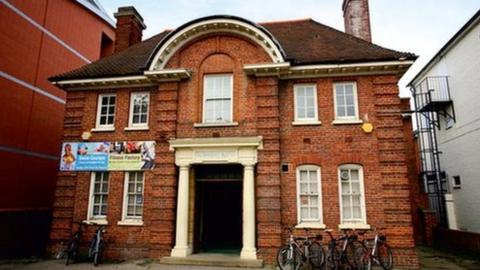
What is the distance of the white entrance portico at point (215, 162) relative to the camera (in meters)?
11.6

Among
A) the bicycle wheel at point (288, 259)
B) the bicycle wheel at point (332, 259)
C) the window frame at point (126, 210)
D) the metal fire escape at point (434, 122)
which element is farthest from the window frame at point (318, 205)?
the metal fire escape at point (434, 122)

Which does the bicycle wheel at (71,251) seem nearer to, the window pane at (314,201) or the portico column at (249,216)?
the portico column at (249,216)

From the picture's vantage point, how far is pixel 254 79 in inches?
503

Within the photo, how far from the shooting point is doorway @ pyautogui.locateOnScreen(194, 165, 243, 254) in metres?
13.1

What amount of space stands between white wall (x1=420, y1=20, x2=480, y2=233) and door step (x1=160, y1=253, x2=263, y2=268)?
11194 millimetres

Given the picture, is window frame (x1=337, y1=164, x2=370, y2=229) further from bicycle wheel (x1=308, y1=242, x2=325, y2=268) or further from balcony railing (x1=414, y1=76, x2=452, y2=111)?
balcony railing (x1=414, y1=76, x2=452, y2=111)

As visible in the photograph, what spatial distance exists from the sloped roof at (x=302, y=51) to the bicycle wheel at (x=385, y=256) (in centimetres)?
651

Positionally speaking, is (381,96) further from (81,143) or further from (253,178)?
(81,143)

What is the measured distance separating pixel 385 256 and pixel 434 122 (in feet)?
37.1

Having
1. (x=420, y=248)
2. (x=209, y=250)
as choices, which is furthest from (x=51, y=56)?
(x=420, y=248)

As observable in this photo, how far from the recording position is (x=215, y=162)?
483 inches

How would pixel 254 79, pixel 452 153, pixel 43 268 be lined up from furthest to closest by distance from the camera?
pixel 452 153
pixel 254 79
pixel 43 268

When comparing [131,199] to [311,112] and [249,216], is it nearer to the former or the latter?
[249,216]

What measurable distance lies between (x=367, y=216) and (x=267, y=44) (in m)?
7.24
